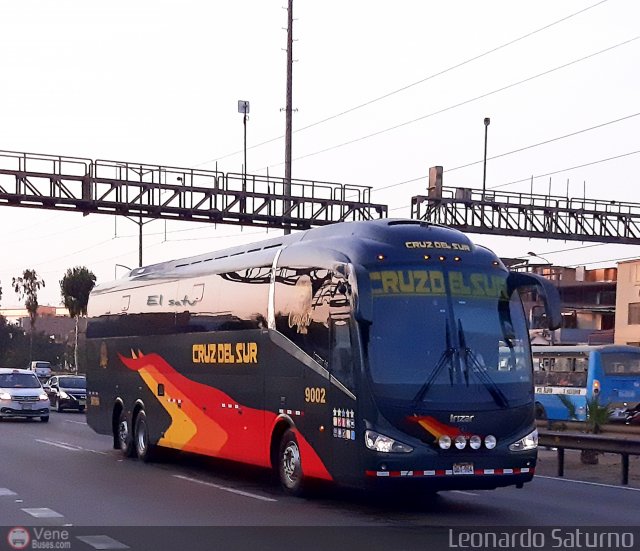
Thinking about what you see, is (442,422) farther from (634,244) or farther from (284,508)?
(634,244)

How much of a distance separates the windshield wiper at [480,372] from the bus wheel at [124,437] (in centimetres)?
1124

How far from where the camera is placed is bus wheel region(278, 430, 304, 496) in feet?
53.1

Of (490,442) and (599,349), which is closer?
(490,442)

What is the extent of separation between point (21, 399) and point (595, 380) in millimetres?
19505

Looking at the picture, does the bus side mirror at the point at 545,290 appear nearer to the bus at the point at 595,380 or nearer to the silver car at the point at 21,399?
the silver car at the point at 21,399

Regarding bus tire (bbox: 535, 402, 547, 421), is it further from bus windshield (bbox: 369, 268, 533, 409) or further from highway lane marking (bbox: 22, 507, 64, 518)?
highway lane marking (bbox: 22, 507, 64, 518)

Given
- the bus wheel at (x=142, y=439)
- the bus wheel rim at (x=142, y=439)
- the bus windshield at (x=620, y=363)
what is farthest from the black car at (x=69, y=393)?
the bus wheel rim at (x=142, y=439)

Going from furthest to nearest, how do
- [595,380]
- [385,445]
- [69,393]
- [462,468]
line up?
[69,393], [595,380], [462,468], [385,445]

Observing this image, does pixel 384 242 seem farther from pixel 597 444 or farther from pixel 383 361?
pixel 597 444

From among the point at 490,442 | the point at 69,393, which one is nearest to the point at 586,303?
the point at 69,393

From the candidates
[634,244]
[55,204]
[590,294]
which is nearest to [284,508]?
[55,204]

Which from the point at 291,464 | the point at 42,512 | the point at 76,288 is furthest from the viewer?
the point at 76,288

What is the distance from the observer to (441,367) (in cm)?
1452

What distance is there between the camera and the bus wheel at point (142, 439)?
23438mm
